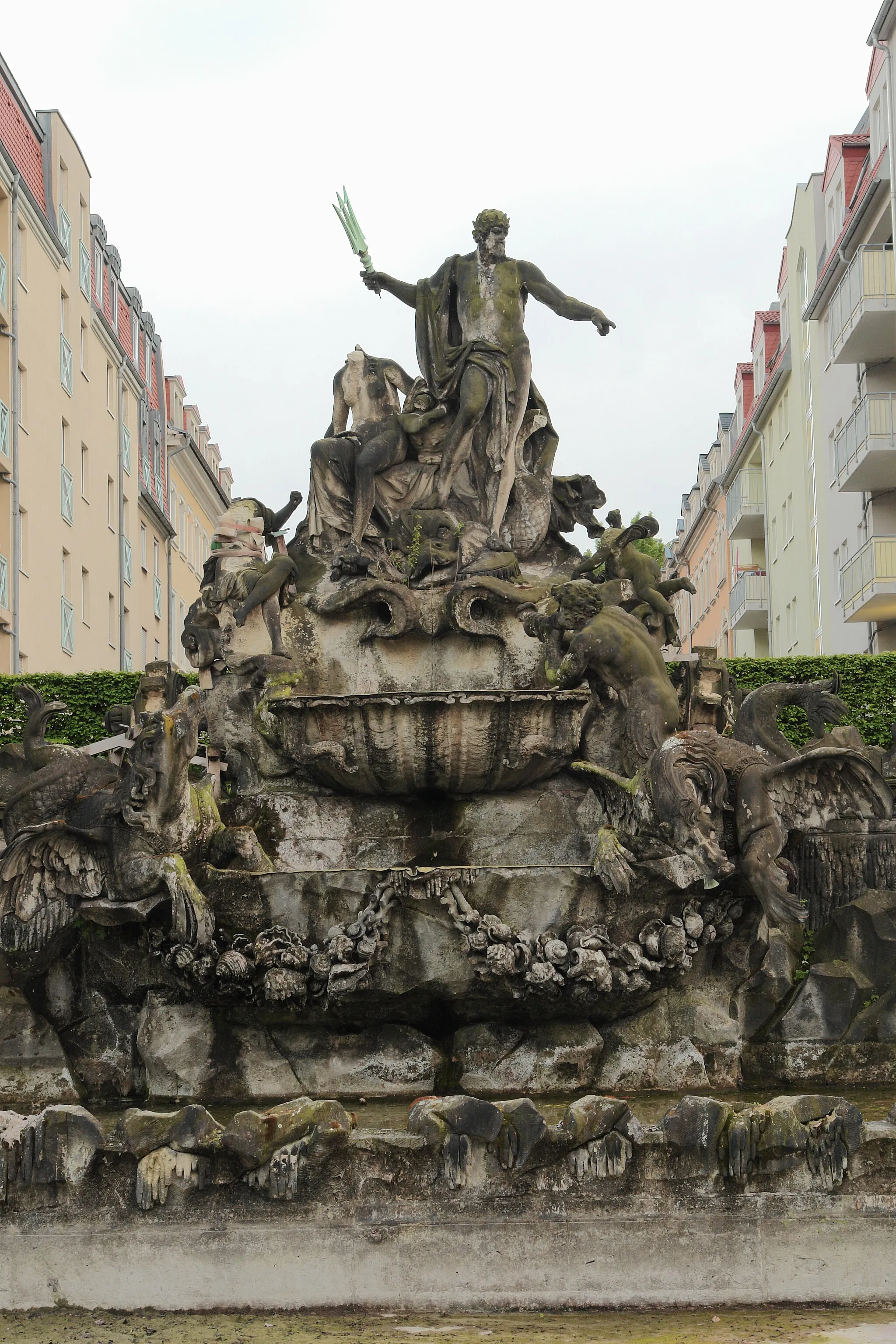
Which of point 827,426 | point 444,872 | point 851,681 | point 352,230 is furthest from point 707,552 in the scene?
point 444,872

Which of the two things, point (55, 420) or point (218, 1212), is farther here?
point (55, 420)

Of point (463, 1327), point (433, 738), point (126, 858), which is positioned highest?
point (433, 738)

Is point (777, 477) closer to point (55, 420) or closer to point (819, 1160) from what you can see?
point (55, 420)

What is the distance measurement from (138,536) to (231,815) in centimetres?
3080

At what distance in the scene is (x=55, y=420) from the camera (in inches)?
1188

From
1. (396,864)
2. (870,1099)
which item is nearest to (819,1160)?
(870,1099)

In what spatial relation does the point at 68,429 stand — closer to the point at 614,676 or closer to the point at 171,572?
the point at 171,572

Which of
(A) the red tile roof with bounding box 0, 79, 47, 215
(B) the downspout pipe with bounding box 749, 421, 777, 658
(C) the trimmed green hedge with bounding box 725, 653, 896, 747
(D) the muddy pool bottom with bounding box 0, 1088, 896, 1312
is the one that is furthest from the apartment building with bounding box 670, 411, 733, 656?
(D) the muddy pool bottom with bounding box 0, 1088, 896, 1312

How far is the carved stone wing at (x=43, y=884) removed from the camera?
8250mm

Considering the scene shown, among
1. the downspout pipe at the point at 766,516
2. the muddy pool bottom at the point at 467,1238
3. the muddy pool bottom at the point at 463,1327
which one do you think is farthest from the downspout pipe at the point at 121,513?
the muddy pool bottom at the point at 463,1327

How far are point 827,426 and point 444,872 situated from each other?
27220 millimetres

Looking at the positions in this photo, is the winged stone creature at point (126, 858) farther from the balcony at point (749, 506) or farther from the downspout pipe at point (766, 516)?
the balcony at point (749, 506)

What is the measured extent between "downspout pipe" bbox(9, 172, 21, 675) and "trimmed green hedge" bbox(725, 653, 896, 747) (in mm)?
13018

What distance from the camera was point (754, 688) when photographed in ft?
57.5
